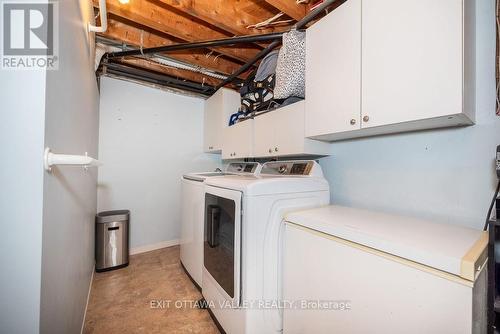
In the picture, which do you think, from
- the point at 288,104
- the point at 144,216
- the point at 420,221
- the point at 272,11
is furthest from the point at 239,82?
the point at 420,221

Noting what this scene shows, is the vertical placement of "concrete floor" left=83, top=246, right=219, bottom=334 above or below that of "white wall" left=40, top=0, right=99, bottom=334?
below

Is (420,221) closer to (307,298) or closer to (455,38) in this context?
(307,298)

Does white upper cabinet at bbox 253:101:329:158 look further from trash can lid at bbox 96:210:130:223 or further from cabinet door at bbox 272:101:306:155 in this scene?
trash can lid at bbox 96:210:130:223

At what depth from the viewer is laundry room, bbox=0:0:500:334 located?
591mm

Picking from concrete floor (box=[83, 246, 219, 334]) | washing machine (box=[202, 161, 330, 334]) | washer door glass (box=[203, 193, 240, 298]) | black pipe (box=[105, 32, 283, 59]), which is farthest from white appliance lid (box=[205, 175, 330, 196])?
black pipe (box=[105, 32, 283, 59])

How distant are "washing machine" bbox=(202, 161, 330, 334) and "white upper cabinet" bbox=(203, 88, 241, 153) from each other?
1524 millimetres

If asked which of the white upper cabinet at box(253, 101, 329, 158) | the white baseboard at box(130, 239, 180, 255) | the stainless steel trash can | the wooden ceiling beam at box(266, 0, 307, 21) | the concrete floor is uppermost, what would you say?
the wooden ceiling beam at box(266, 0, 307, 21)

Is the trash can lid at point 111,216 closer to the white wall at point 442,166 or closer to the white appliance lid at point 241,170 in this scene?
the white appliance lid at point 241,170

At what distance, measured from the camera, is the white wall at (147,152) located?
2.76m

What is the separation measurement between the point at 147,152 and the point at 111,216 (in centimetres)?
100

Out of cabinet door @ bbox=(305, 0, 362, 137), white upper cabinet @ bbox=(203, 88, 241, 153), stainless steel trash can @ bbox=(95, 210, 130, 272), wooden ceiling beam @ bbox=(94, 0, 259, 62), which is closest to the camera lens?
cabinet door @ bbox=(305, 0, 362, 137)

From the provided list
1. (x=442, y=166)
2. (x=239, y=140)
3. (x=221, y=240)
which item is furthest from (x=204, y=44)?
(x=442, y=166)

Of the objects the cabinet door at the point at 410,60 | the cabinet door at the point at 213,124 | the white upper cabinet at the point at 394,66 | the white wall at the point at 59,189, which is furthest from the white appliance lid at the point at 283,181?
the cabinet door at the point at 213,124

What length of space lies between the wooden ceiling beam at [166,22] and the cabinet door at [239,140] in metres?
0.80
